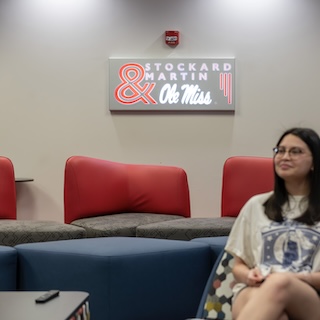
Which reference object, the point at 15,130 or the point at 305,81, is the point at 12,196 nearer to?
the point at 15,130

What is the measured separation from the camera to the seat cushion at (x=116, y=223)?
3715mm

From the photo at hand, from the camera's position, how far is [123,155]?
194 inches

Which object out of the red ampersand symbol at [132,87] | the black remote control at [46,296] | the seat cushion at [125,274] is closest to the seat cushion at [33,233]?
the seat cushion at [125,274]

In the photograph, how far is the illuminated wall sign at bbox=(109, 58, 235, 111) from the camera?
191 inches

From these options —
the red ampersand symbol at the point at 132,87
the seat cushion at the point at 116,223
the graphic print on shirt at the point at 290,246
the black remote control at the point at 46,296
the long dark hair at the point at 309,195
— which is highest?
the red ampersand symbol at the point at 132,87

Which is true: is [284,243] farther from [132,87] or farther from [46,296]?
[132,87]

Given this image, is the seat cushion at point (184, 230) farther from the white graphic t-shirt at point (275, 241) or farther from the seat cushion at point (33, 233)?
the white graphic t-shirt at point (275, 241)

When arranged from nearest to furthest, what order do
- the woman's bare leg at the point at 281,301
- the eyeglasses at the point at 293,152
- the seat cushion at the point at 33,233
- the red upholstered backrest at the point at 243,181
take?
the woman's bare leg at the point at 281,301
the eyeglasses at the point at 293,152
the seat cushion at the point at 33,233
the red upholstered backrest at the point at 243,181

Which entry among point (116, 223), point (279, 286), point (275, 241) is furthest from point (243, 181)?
point (279, 286)

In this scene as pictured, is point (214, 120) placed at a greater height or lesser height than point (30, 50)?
lesser

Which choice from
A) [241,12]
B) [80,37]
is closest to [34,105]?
[80,37]

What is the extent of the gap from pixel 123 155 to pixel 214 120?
92 centimetres

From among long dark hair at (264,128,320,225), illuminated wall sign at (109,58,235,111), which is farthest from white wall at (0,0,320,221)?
long dark hair at (264,128,320,225)

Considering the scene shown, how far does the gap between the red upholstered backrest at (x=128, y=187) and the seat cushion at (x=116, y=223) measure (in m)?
0.18
